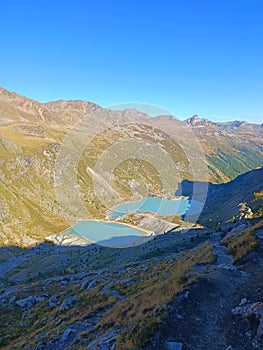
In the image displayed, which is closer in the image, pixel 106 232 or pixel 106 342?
pixel 106 342

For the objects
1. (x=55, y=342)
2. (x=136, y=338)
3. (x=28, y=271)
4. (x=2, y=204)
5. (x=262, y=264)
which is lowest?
(x=28, y=271)

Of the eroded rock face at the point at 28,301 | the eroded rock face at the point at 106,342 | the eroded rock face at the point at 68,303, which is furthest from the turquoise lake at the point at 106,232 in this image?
the eroded rock face at the point at 106,342

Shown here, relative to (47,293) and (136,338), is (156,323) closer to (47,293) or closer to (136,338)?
(136,338)

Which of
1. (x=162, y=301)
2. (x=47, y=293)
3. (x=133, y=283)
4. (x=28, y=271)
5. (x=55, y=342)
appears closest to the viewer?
(x=162, y=301)

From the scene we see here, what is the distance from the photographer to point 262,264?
2027cm

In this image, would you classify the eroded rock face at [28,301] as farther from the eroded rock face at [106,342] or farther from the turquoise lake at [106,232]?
the turquoise lake at [106,232]

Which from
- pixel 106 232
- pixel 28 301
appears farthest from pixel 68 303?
pixel 106 232

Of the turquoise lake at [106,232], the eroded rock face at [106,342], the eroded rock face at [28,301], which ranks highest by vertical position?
the eroded rock face at [106,342]

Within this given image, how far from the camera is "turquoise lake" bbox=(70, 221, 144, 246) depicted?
122 meters

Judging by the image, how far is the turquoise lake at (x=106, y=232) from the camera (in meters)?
122

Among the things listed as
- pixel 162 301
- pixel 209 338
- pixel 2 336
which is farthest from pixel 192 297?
pixel 2 336

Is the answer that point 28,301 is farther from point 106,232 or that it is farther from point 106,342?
point 106,232

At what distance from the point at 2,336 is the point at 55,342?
39.2 ft

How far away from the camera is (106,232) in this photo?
479 ft
